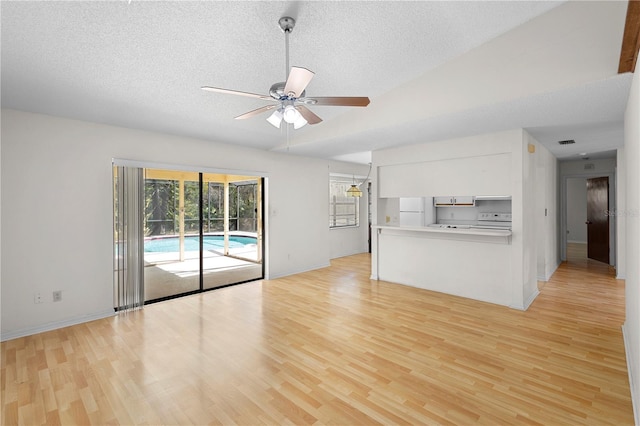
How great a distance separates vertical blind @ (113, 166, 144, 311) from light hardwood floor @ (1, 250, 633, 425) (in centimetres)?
32

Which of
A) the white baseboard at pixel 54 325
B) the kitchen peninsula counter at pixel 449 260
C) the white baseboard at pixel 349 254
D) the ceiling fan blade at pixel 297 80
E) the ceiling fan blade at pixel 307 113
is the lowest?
the white baseboard at pixel 54 325

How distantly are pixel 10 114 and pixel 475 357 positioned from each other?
17.7 ft

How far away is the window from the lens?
320 inches

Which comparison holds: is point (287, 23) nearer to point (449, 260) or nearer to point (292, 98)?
point (292, 98)

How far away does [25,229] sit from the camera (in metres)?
3.38

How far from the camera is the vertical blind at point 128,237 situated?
4027 mm

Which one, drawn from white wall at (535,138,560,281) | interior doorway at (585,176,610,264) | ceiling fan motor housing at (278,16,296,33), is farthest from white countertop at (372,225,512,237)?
interior doorway at (585,176,610,264)

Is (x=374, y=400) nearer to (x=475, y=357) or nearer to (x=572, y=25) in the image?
(x=475, y=357)

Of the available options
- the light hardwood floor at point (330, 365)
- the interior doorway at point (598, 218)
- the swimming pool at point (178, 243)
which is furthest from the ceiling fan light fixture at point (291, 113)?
the interior doorway at point (598, 218)

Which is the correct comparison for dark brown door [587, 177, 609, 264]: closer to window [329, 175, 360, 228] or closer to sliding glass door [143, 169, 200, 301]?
window [329, 175, 360, 228]

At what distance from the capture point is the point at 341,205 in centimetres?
840

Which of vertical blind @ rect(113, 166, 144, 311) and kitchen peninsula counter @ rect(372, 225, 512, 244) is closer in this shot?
vertical blind @ rect(113, 166, 144, 311)

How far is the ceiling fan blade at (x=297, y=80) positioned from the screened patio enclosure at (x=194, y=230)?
3094 mm

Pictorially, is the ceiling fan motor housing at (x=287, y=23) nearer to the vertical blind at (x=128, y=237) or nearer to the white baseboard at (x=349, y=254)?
the vertical blind at (x=128, y=237)
